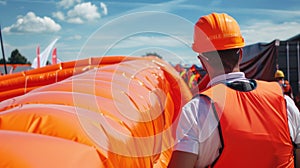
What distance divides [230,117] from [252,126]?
0.32ft

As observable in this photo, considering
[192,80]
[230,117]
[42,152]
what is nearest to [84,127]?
[42,152]

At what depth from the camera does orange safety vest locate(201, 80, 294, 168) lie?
4.16 feet

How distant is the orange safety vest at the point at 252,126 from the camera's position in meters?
1.27

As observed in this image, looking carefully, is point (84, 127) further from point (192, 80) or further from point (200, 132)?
point (192, 80)

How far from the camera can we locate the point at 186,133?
1251 mm

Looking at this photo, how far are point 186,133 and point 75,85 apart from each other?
2.35 ft

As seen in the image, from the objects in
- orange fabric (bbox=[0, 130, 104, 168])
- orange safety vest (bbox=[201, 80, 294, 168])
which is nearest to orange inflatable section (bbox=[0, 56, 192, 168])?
orange fabric (bbox=[0, 130, 104, 168])

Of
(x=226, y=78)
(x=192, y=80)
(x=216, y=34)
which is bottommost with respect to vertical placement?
(x=192, y=80)

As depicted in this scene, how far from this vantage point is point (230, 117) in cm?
127

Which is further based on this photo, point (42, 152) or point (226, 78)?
point (226, 78)

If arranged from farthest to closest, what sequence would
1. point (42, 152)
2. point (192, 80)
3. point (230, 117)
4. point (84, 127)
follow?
1. point (192, 80)
2. point (230, 117)
3. point (84, 127)
4. point (42, 152)

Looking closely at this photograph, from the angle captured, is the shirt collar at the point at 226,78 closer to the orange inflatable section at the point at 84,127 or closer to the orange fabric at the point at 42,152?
the orange inflatable section at the point at 84,127

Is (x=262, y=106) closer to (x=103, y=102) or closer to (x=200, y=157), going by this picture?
(x=200, y=157)

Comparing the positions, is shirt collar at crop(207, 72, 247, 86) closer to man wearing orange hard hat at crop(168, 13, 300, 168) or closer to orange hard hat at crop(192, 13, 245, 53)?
man wearing orange hard hat at crop(168, 13, 300, 168)
